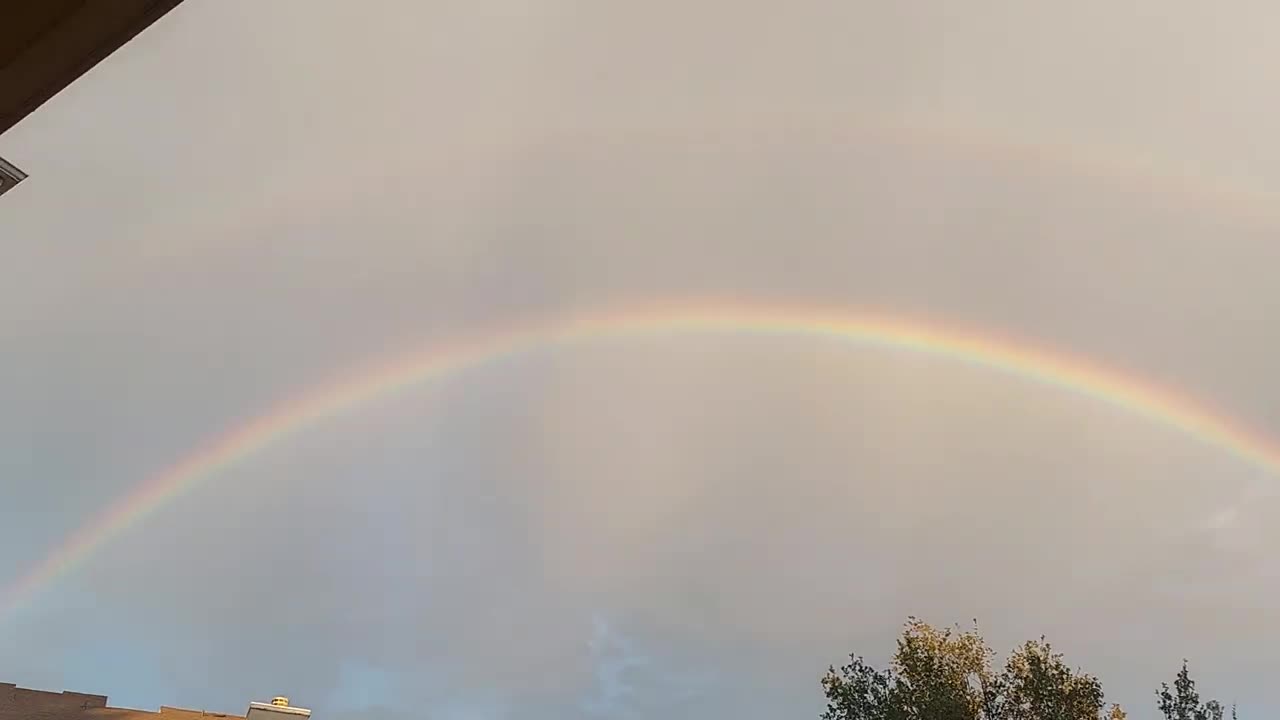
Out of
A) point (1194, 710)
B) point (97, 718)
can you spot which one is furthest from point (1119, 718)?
point (97, 718)

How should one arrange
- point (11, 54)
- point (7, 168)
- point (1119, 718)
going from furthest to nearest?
1. point (1119, 718)
2. point (7, 168)
3. point (11, 54)

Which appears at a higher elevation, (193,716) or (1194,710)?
(1194,710)

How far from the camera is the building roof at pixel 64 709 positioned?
24.9 m

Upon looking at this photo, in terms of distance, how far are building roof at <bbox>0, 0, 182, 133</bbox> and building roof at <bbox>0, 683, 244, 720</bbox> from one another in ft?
91.1

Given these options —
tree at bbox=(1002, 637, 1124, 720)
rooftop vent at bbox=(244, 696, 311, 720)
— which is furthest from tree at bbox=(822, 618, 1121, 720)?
rooftop vent at bbox=(244, 696, 311, 720)

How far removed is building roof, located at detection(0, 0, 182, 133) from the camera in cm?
261

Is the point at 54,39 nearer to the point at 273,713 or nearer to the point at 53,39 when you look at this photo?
the point at 53,39

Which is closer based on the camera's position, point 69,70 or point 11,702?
point 69,70

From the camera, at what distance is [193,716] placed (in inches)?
1032

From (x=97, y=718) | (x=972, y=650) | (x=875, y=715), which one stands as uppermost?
(x=972, y=650)

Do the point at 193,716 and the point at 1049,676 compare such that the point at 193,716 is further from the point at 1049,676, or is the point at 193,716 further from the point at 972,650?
the point at 1049,676

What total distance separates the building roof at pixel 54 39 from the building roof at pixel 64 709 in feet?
91.1

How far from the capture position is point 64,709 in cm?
2544

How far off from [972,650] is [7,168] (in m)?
24.6
